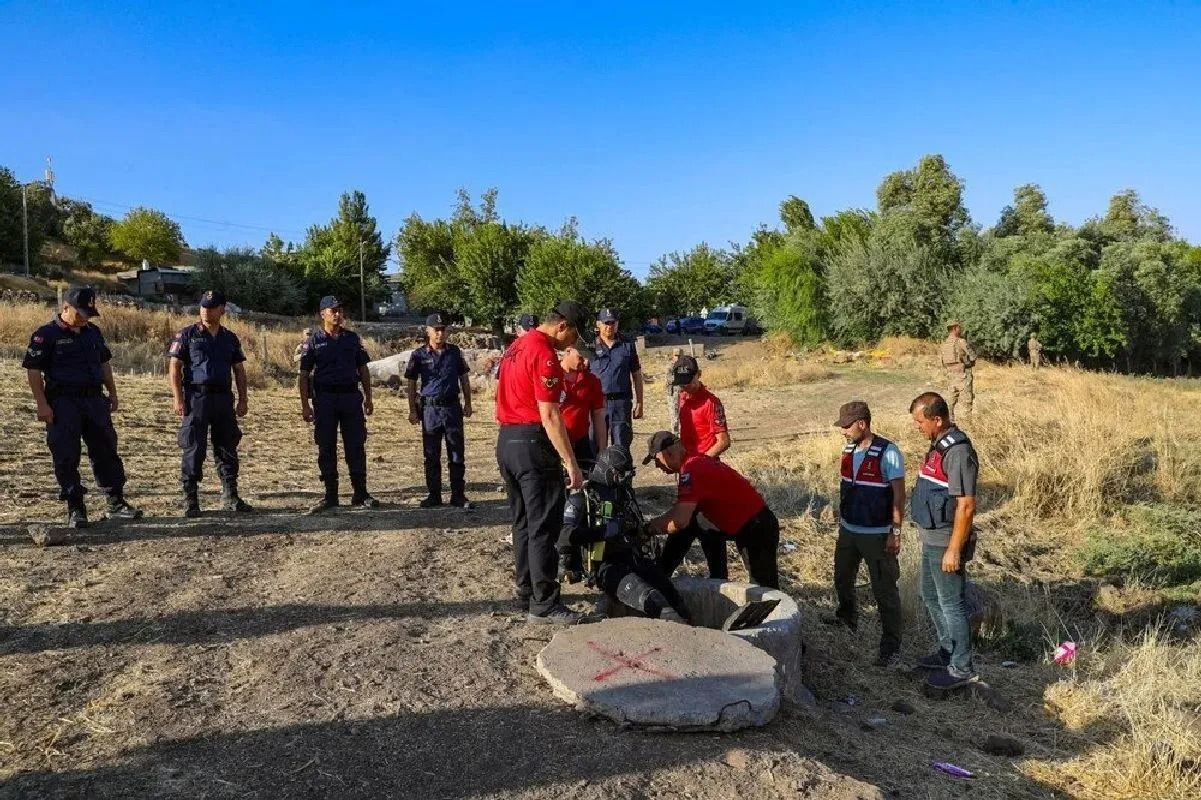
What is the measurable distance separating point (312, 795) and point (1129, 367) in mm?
34761

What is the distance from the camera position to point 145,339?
2155 centimetres

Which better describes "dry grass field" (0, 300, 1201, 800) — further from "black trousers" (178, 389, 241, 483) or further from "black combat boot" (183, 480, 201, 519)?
"black trousers" (178, 389, 241, 483)

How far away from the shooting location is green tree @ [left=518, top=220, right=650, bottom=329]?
38.2 m

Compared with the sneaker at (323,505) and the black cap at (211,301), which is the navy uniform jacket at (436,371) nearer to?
the sneaker at (323,505)

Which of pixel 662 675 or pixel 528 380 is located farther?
pixel 528 380

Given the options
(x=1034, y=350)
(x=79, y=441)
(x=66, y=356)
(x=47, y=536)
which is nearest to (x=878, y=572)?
(x=47, y=536)

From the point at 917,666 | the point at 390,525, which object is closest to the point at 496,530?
the point at 390,525

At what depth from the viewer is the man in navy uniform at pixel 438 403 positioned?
25.4ft

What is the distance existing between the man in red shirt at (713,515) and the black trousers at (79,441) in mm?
4048

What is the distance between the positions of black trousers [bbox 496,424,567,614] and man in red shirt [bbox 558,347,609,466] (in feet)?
3.12

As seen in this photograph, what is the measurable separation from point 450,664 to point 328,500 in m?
3.51

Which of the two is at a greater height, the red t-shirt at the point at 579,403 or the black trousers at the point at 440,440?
the red t-shirt at the point at 579,403

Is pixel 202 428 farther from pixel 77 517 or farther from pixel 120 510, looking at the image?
pixel 77 517

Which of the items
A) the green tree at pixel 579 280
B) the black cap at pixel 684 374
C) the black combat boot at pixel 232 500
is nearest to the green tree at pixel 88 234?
the green tree at pixel 579 280
